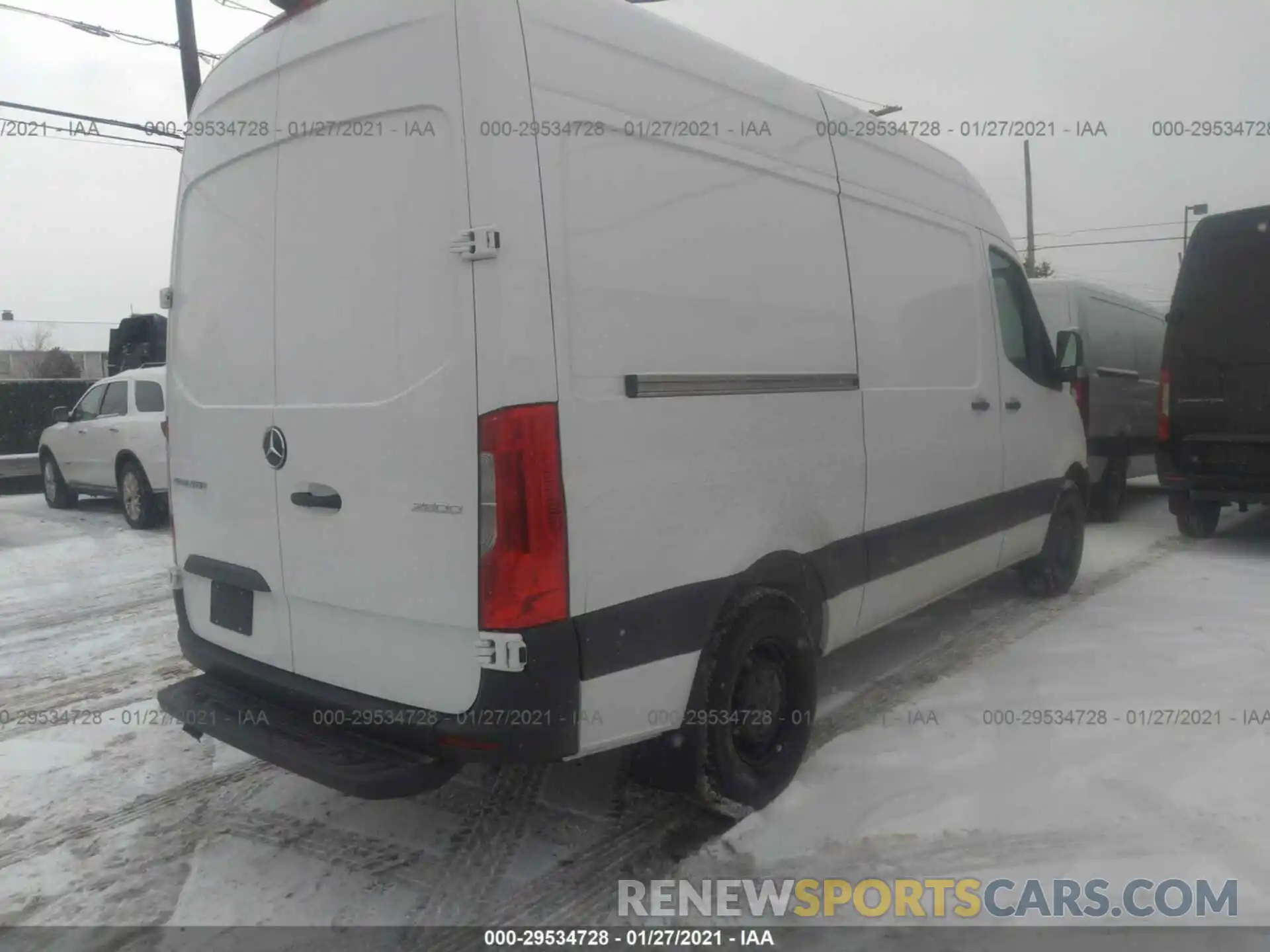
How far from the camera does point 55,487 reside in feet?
38.9

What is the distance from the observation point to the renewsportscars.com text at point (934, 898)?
292 cm

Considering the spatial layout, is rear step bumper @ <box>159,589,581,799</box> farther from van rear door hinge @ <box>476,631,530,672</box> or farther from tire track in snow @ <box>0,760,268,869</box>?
tire track in snow @ <box>0,760,268,869</box>

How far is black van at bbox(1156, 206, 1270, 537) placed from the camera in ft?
24.9

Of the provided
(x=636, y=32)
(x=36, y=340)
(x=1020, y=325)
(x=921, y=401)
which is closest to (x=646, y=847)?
(x=921, y=401)

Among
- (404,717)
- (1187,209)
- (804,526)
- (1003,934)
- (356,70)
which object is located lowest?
(1003,934)

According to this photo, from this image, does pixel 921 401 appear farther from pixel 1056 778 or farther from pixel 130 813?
pixel 130 813

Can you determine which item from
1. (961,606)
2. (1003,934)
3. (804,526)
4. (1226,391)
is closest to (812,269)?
(804,526)

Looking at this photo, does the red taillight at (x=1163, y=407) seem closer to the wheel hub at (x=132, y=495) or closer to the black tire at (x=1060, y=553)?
the black tire at (x=1060, y=553)

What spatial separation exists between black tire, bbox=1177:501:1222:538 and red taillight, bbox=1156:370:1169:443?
0.70m

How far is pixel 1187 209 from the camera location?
32.6 metres

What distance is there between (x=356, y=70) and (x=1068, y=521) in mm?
5380

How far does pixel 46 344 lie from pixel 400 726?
190 feet

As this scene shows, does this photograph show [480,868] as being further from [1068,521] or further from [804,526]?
[1068,521]

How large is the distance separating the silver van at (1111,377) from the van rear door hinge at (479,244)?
22.3 ft
